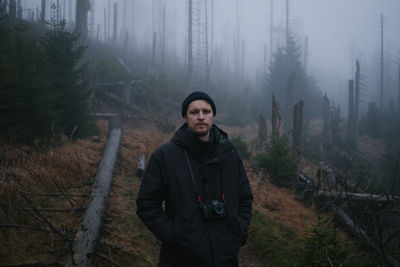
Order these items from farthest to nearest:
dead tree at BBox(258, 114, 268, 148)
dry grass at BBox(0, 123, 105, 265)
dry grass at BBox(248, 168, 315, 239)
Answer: dead tree at BBox(258, 114, 268, 148)
dry grass at BBox(248, 168, 315, 239)
dry grass at BBox(0, 123, 105, 265)

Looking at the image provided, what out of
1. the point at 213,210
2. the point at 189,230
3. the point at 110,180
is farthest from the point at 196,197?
the point at 110,180

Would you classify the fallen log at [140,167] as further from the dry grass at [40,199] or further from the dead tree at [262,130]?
the dead tree at [262,130]

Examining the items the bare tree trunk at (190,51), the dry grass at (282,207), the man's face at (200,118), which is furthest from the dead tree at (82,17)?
the man's face at (200,118)

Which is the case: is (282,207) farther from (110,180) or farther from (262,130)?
(262,130)

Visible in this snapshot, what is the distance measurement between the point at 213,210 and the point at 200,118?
0.95 m

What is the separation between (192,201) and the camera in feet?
7.52

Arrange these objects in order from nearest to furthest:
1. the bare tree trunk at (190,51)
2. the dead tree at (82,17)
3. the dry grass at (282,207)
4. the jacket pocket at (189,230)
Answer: the jacket pocket at (189,230), the dry grass at (282,207), the dead tree at (82,17), the bare tree trunk at (190,51)

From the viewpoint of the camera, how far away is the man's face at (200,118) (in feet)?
8.25

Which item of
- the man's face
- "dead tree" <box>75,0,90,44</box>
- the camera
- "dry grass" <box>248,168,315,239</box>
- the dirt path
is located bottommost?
"dry grass" <box>248,168,315,239</box>

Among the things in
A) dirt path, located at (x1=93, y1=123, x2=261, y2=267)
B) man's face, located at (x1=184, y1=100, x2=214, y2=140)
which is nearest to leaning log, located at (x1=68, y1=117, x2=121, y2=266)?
dirt path, located at (x1=93, y1=123, x2=261, y2=267)

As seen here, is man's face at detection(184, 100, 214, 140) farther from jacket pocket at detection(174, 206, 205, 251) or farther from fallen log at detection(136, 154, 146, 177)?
fallen log at detection(136, 154, 146, 177)

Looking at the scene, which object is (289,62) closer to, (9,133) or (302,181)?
(302,181)

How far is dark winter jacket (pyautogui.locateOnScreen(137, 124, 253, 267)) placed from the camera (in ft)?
7.18

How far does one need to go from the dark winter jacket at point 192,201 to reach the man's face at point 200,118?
3.1 inches
